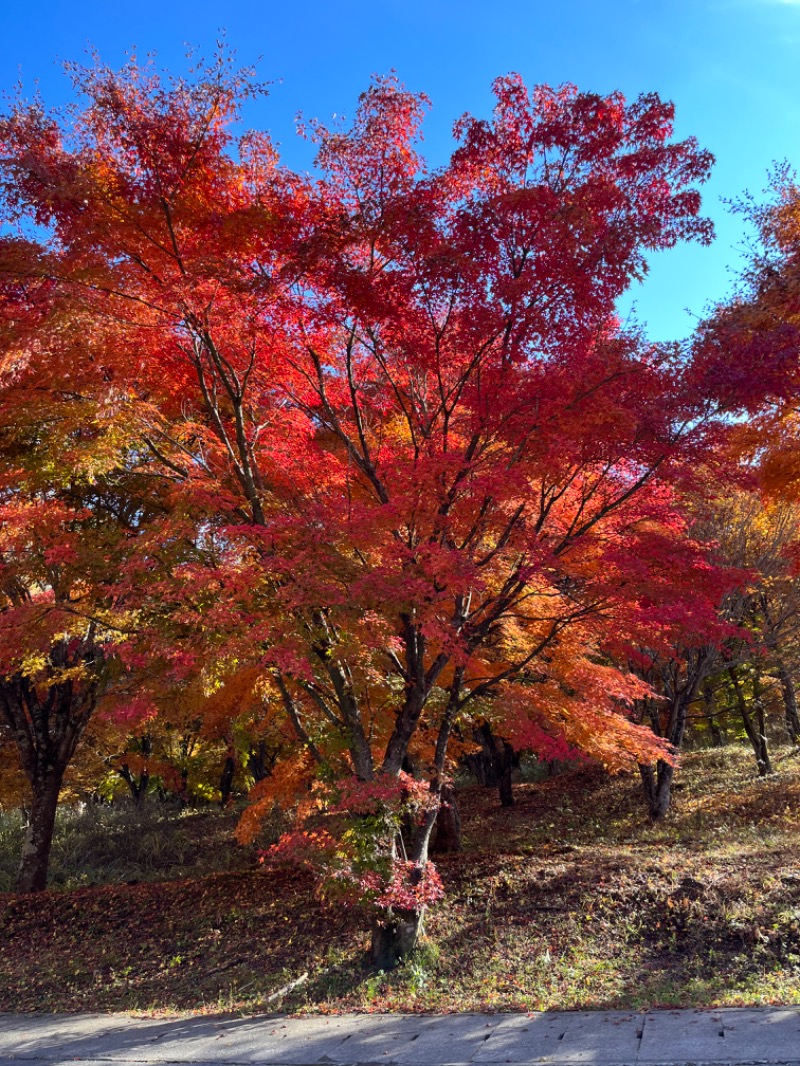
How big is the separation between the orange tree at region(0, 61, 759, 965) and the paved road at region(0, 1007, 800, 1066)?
144 centimetres

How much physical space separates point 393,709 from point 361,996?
13.2 ft

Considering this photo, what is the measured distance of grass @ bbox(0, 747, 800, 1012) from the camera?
259 inches

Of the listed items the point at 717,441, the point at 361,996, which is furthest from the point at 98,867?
the point at 717,441

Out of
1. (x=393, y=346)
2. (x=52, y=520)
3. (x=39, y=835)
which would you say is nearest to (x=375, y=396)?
(x=393, y=346)

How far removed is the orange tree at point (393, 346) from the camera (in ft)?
21.7

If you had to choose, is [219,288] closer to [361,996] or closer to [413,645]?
[413,645]

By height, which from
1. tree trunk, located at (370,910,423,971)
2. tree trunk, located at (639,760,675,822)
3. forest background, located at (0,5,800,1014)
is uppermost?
forest background, located at (0,5,800,1014)

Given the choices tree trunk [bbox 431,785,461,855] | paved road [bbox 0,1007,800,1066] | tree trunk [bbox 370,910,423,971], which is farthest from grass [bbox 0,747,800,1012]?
tree trunk [bbox 431,785,461,855]

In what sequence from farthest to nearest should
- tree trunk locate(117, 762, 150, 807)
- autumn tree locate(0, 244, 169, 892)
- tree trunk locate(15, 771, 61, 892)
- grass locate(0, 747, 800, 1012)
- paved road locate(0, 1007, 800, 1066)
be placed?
1. tree trunk locate(117, 762, 150, 807)
2. tree trunk locate(15, 771, 61, 892)
3. autumn tree locate(0, 244, 169, 892)
4. grass locate(0, 747, 800, 1012)
5. paved road locate(0, 1007, 800, 1066)

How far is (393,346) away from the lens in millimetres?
7863

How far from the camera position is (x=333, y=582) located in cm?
686

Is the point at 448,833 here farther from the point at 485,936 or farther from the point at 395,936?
the point at 395,936

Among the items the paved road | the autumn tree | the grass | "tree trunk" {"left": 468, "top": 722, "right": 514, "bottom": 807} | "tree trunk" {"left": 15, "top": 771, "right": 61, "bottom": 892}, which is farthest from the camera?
"tree trunk" {"left": 468, "top": 722, "right": 514, "bottom": 807}

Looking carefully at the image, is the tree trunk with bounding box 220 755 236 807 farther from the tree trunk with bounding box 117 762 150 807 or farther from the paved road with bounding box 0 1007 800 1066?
the paved road with bounding box 0 1007 800 1066
